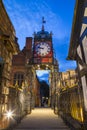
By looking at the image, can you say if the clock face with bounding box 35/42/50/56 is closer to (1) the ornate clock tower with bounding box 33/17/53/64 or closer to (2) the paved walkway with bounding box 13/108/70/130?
(1) the ornate clock tower with bounding box 33/17/53/64

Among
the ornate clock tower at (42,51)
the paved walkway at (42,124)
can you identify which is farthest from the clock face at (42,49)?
the paved walkway at (42,124)

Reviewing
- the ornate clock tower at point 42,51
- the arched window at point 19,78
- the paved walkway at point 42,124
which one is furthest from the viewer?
the arched window at point 19,78

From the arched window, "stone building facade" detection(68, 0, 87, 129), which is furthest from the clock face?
"stone building facade" detection(68, 0, 87, 129)

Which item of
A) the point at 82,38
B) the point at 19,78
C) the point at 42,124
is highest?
the point at 19,78

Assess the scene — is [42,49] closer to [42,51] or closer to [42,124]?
[42,51]

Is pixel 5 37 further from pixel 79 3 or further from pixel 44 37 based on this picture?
pixel 44 37

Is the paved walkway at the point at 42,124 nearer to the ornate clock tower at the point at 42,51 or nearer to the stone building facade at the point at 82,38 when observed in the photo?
the stone building facade at the point at 82,38

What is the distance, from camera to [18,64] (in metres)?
28.7

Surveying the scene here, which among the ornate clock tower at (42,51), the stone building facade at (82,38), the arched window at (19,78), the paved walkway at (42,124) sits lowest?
the paved walkway at (42,124)

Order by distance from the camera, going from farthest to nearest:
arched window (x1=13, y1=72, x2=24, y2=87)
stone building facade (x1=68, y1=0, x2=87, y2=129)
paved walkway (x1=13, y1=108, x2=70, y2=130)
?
arched window (x1=13, y1=72, x2=24, y2=87), paved walkway (x1=13, y1=108, x2=70, y2=130), stone building facade (x1=68, y1=0, x2=87, y2=129)

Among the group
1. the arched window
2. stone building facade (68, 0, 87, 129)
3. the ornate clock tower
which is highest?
the ornate clock tower

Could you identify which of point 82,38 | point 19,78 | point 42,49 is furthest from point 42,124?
point 19,78

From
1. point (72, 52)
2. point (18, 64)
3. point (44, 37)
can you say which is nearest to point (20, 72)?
point (18, 64)

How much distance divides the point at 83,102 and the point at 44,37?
18.2 m
